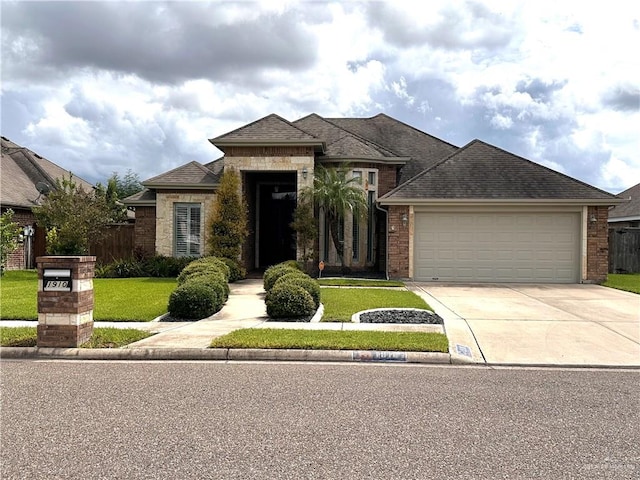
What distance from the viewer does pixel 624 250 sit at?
75.6 ft

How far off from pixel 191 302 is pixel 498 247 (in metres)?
11.7

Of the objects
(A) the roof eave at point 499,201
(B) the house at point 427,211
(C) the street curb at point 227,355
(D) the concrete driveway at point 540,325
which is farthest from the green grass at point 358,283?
(C) the street curb at point 227,355

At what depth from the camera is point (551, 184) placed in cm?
1847

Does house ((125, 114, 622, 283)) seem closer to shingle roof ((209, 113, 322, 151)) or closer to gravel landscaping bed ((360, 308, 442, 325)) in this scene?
shingle roof ((209, 113, 322, 151))

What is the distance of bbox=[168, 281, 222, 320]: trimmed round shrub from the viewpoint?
10398mm

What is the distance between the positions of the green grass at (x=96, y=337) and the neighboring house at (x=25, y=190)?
51.1ft

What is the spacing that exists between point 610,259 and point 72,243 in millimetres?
22559

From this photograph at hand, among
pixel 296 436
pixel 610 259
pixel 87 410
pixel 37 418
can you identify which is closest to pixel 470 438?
pixel 296 436

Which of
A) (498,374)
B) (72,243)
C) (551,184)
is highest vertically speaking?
(551,184)

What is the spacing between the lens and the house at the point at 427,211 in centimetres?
1789

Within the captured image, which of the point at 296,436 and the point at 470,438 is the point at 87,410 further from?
the point at 470,438

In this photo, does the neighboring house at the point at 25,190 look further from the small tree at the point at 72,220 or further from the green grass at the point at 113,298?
the green grass at the point at 113,298

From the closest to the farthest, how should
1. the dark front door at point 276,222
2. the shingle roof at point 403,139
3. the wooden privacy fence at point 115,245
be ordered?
the wooden privacy fence at point 115,245, the dark front door at point 276,222, the shingle roof at point 403,139

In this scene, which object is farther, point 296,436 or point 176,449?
point 296,436
